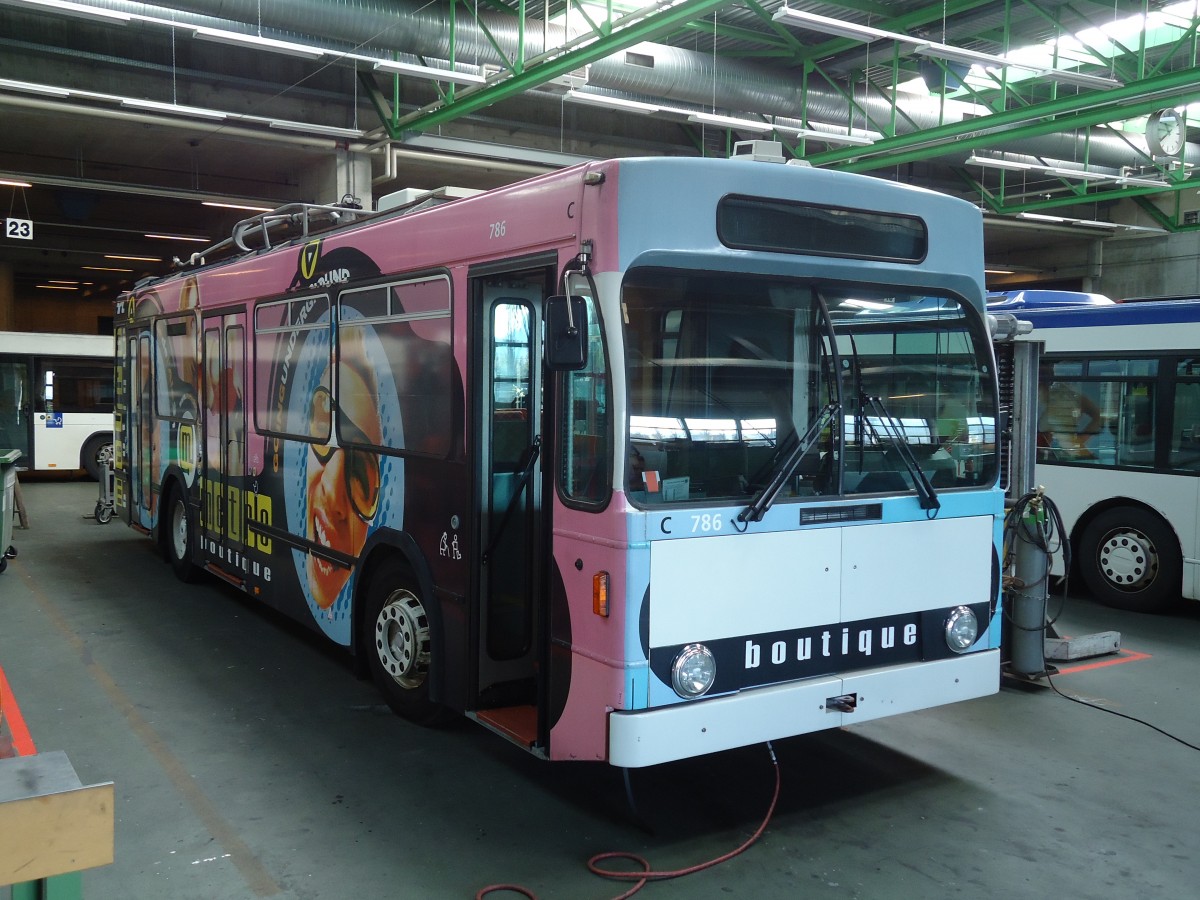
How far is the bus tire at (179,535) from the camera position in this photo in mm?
9930

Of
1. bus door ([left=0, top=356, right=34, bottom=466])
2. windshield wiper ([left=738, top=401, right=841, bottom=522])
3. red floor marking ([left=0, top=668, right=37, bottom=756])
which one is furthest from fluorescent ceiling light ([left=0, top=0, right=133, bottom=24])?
Answer: bus door ([left=0, top=356, right=34, bottom=466])

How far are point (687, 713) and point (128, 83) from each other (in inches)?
516

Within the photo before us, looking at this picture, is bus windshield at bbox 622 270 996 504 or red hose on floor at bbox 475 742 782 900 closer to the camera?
red hose on floor at bbox 475 742 782 900

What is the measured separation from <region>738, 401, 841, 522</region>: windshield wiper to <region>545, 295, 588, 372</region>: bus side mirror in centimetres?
95

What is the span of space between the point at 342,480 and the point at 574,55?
5993 mm

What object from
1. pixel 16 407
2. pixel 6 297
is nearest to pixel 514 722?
pixel 16 407

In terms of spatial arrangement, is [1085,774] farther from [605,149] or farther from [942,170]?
[942,170]

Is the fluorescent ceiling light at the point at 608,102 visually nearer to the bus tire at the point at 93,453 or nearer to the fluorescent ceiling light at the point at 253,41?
the fluorescent ceiling light at the point at 253,41

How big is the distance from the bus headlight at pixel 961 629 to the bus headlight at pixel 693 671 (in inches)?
56.7

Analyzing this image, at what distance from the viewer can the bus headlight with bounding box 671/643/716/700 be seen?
4301 millimetres

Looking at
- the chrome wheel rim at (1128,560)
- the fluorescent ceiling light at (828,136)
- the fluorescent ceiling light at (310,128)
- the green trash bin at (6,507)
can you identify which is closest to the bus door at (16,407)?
the green trash bin at (6,507)

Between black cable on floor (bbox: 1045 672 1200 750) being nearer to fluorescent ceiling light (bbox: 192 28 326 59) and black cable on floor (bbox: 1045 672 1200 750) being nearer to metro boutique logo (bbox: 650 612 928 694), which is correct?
metro boutique logo (bbox: 650 612 928 694)

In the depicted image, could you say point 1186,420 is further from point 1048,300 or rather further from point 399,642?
point 399,642

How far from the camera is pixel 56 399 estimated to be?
64.4 ft
